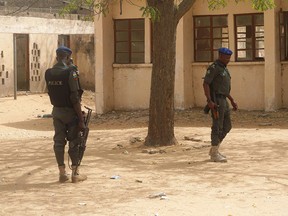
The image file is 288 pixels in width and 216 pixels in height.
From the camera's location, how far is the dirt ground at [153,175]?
272 inches

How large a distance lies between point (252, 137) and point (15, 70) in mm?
11209

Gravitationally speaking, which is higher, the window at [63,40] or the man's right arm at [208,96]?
the window at [63,40]

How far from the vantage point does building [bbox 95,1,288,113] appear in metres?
16.9

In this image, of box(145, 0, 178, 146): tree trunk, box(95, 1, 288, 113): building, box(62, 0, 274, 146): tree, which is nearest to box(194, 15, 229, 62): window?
box(95, 1, 288, 113): building

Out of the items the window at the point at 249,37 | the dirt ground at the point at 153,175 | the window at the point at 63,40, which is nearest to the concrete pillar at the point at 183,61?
the window at the point at 249,37

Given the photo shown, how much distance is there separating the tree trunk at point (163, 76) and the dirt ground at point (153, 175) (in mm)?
334

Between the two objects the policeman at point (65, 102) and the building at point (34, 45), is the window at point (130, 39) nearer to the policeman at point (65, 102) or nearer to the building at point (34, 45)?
the building at point (34, 45)

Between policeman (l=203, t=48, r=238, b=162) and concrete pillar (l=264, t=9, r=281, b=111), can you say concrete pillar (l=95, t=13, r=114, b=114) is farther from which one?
policeman (l=203, t=48, r=238, b=162)

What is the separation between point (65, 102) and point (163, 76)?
389 centimetres

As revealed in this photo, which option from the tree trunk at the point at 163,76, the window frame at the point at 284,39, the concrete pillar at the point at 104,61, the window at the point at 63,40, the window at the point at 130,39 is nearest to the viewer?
the tree trunk at the point at 163,76

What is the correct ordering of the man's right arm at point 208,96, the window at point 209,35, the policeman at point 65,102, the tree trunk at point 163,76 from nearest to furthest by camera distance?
the policeman at point 65,102 < the man's right arm at point 208,96 < the tree trunk at point 163,76 < the window at point 209,35

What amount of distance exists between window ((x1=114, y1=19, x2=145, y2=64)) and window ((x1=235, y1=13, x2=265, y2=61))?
2.62m

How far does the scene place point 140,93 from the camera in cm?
1828

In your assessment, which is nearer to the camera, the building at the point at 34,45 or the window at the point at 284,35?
the window at the point at 284,35
